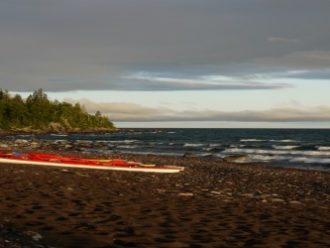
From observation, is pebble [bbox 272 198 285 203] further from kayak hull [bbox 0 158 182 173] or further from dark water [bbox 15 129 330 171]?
dark water [bbox 15 129 330 171]

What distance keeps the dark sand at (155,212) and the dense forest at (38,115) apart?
484ft

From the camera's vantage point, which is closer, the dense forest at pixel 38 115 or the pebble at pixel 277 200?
the pebble at pixel 277 200

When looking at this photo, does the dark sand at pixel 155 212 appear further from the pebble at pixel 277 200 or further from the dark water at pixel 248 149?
the dark water at pixel 248 149

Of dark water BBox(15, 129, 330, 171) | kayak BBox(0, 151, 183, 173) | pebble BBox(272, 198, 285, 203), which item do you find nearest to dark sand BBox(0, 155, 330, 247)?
pebble BBox(272, 198, 285, 203)

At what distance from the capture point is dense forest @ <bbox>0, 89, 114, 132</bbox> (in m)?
163

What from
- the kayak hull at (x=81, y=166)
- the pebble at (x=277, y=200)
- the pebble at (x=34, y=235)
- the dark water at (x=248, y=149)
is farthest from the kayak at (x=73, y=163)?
the dark water at (x=248, y=149)

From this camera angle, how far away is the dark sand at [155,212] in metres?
Answer: 10.0

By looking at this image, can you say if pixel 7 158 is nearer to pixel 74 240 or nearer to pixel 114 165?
pixel 114 165

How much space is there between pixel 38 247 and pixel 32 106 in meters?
169

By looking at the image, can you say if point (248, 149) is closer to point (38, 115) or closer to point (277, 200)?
point (277, 200)

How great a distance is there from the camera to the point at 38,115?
171875 millimetres

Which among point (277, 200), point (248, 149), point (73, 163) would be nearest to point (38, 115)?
point (248, 149)

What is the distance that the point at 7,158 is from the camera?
2486 cm

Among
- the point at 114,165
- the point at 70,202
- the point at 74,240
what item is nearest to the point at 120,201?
the point at 70,202
